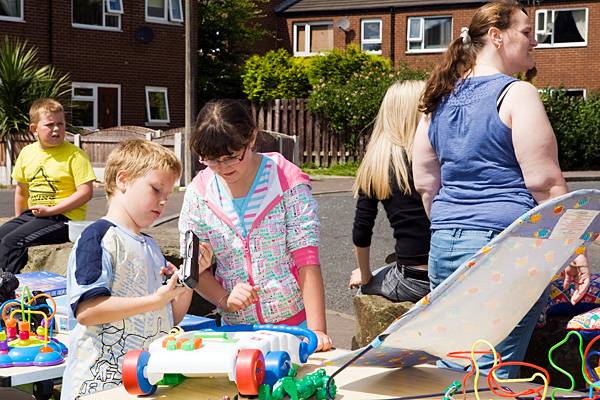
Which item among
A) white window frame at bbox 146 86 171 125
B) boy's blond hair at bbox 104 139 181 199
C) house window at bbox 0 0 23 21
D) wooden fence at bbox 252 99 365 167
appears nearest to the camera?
boy's blond hair at bbox 104 139 181 199

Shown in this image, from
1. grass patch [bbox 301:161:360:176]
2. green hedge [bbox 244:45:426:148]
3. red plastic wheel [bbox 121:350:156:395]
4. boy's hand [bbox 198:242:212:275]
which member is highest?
green hedge [bbox 244:45:426:148]

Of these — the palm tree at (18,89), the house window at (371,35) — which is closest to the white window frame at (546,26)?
the house window at (371,35)

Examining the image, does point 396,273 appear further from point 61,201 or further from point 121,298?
point 61,201

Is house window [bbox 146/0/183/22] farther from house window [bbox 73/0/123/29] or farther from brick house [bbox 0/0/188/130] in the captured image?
house window [bbox 73/0/123/29]

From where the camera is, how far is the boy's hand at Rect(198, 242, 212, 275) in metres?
3.13

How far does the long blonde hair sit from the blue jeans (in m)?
0.95

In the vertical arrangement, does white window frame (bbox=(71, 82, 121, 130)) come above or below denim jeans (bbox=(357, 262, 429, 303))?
above

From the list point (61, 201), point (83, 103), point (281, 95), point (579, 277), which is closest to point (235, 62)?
point (281, 95)

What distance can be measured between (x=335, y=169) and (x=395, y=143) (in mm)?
20110

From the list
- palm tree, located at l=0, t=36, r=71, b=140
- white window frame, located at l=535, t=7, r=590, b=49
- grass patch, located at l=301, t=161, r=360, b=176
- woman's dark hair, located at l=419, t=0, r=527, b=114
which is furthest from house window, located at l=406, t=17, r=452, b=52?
woman's dark hair, located at l=419, t=0, r=527, b=114

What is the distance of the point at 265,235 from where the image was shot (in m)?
3.19

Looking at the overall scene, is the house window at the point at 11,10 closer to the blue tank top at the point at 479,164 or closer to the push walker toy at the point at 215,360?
the blue tank top at the point at 479,164

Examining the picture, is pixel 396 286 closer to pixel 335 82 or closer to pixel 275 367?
pixel 275 367

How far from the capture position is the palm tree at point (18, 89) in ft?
68.1
